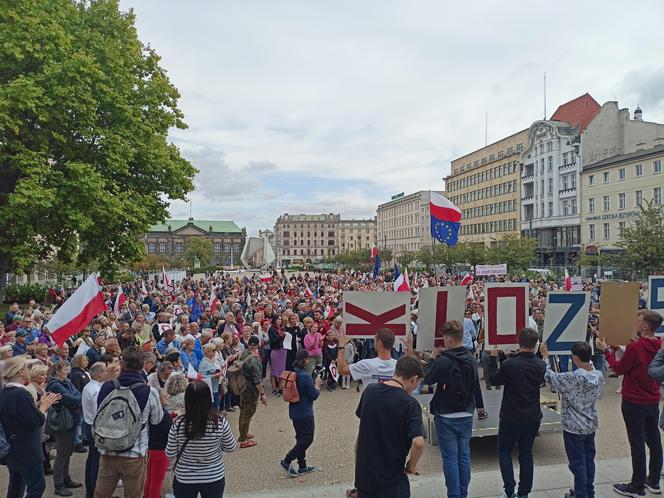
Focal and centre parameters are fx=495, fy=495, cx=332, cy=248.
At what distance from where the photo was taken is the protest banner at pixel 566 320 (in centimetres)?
661

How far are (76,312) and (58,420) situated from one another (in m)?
2.83

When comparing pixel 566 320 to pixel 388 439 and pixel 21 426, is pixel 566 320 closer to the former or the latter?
pixel 388 439

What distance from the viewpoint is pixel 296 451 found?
6.72 metres

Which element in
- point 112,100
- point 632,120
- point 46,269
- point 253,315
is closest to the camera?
point 253,315

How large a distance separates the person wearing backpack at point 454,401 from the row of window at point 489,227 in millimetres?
74279

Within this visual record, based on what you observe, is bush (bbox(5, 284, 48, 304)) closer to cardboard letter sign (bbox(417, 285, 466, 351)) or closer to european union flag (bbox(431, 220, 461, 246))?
european union flag (bbox(431, 220, 461, 246))

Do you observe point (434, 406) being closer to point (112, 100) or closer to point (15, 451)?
point (15, 451)

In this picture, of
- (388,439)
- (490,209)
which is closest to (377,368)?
(388,439)

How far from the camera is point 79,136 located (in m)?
20.1

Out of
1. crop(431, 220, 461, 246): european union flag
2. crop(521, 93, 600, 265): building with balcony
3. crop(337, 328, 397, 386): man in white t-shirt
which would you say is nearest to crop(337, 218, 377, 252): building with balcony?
crop(521, 93, 600, 265): building with balcony

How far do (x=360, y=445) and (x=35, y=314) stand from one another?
12820mm

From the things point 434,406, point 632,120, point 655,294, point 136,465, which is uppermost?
point 632,120

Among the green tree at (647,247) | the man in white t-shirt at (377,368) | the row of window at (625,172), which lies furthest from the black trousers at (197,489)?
the row of window at (625,172)

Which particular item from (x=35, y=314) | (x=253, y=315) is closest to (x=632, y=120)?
(x=253, y=315)
